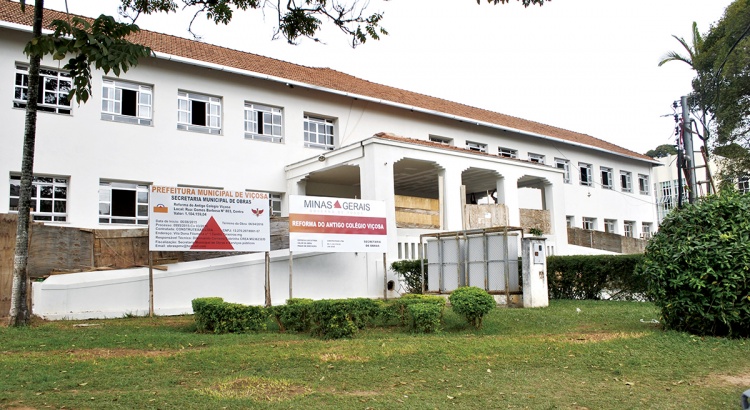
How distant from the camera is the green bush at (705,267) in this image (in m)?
8.62

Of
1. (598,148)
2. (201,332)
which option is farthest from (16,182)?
(598,148)

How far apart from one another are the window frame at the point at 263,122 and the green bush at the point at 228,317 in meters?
10.4

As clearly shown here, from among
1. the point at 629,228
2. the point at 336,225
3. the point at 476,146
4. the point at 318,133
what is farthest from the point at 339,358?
the point at 629,228

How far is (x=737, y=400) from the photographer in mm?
5711

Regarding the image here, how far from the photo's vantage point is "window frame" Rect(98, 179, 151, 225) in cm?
1695

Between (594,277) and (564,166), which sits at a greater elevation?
(564,166)

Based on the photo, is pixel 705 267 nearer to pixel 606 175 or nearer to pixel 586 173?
pixel 586 173

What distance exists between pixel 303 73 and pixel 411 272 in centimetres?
881

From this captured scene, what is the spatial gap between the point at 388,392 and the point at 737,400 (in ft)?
10.8

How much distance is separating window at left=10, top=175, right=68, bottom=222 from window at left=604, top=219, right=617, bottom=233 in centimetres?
2636

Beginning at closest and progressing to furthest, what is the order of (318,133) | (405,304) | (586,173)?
(405,304) → (318,133) → (586,173)

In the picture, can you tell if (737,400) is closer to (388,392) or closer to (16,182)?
(388,392)

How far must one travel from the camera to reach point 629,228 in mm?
34250

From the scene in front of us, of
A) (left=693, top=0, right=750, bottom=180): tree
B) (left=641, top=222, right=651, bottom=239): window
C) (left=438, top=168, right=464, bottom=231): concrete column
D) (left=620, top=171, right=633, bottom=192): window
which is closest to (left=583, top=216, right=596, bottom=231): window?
(left=620, top=171, right=633, bottom=192): window
